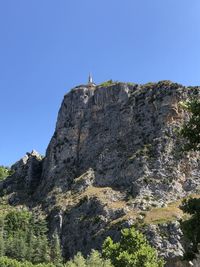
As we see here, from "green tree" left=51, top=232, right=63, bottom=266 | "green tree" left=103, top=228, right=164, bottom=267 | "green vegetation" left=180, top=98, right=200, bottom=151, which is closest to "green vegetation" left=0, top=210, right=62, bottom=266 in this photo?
"green tree" left=51, top=232, right=63, bottom=266

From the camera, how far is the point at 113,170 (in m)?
144

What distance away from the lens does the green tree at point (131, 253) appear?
74750 millimetres

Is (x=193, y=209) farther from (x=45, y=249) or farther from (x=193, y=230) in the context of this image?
(x=45, y=249)

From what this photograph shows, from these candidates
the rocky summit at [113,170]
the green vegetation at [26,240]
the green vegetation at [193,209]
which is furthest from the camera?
the rocky summit at [113,170]

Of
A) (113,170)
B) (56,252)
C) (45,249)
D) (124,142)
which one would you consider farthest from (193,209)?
(124,142)

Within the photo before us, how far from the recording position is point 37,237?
415 ft

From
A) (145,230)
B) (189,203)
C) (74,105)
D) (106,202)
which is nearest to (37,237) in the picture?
(106,202)

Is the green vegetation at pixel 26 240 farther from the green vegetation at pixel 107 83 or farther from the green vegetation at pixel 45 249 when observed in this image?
the green vegetation at pixel 107 83

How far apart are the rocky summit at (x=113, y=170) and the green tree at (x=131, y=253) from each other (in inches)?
1095

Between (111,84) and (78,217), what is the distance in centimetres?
6509

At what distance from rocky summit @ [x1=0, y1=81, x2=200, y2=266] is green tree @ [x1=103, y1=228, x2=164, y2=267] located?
1095 inches

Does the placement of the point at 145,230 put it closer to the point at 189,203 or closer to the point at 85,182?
the point at 85,182

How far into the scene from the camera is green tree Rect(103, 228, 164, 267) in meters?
74.8

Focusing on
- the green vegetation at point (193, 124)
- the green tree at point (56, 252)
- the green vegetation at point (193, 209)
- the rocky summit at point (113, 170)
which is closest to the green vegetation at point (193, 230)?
the green vegetation at point (193, 209)
